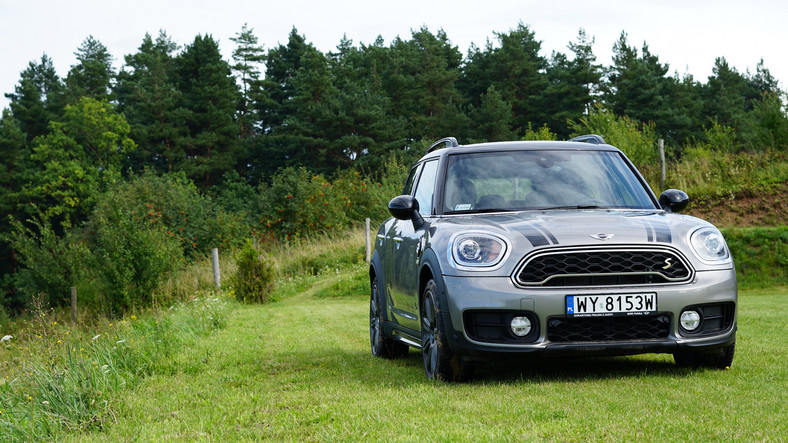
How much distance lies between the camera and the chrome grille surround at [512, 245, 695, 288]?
19.7 ft

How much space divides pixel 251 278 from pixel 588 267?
56.6ft

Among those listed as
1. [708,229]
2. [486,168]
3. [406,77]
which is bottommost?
[708,229]

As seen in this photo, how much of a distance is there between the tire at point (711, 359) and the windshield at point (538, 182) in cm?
127

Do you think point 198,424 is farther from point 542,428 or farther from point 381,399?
point 542,428

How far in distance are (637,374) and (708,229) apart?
3.79ft

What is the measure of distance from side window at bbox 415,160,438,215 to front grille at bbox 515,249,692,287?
170 cm

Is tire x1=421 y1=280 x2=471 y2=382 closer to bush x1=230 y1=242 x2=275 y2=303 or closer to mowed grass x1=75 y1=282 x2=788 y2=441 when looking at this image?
mowed grass x1=75 y1=282 x2=788 y2=441

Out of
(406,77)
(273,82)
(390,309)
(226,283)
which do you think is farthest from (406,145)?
(390,309)

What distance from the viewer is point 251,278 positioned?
22.5 meters

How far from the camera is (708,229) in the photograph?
6.48m

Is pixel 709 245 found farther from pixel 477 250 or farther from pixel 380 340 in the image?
pixel 380 340

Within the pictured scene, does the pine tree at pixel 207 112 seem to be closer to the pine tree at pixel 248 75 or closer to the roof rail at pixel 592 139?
the pine tree at pixel 248 75

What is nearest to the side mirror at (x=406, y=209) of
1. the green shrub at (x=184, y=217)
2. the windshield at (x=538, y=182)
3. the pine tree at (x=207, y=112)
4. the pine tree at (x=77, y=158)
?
the windshield at (x=538, y=182)

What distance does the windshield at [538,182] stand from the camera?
23.9 feet
